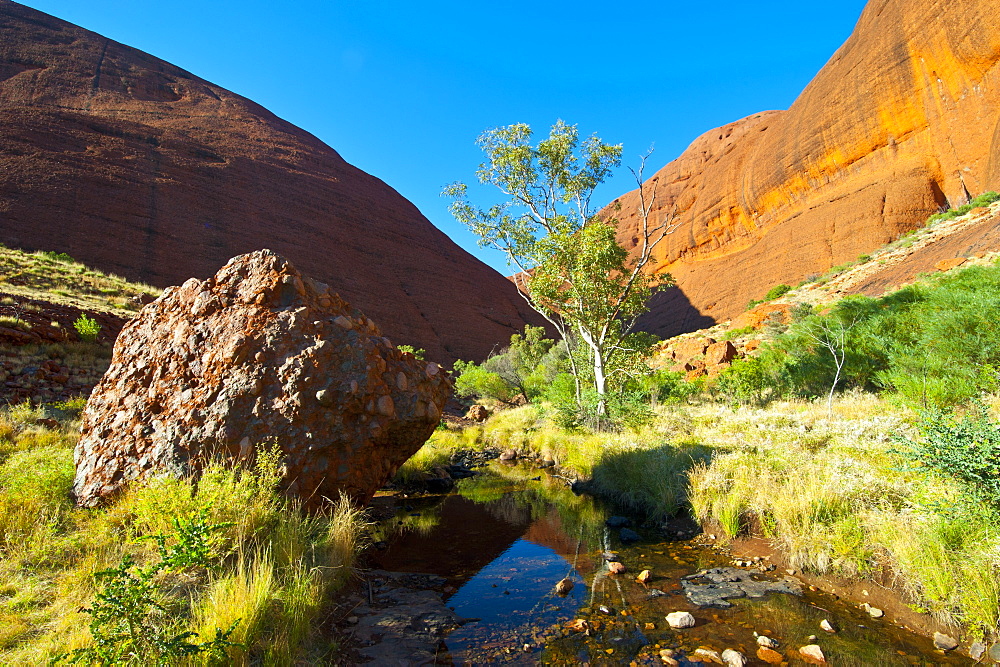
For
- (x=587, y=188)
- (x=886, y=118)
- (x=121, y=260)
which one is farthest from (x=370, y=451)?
(x=886, y=118)

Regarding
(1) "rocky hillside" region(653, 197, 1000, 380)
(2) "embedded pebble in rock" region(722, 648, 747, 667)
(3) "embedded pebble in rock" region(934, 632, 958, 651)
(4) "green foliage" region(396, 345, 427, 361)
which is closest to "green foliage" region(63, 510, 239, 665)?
(2) "embedded pebble in rock" region(722, 648, 747, 667)

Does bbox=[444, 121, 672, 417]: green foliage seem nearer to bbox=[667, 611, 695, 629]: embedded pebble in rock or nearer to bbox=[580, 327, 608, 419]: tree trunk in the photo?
bbox=[580, 327, 608, 419]: tree trunk

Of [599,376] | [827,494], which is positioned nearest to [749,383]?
[599,376]

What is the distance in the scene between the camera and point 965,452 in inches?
155

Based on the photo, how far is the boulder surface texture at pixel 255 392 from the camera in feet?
→ 15.3

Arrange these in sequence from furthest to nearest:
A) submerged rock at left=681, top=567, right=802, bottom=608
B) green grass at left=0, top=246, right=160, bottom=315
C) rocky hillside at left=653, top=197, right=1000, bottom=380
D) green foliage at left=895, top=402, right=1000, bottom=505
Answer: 1. rocky hillside at left=653, top=197, right=1000, bottom=380
2. green grass at left=0, top=246, right=160, bottom=315
3. submerged rock at left=681, top=567, right=802, bottom=608
4. green foliage at left=895, top=402, right=1000, bottom=505

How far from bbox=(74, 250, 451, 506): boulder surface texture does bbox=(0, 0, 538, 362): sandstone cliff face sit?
32776 mm

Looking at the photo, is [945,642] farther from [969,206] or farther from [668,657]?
[969,206]

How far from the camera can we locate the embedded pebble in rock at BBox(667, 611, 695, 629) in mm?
3838

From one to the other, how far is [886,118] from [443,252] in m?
45.9

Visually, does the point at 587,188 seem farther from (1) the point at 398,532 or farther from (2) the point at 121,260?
(2) the point at 121,260

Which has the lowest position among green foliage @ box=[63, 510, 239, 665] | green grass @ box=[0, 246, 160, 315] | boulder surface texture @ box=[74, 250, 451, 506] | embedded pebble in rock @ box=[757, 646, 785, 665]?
embedded pebble in rock @ box=[757, 646, 785, 665]

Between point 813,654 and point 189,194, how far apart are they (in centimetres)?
4959

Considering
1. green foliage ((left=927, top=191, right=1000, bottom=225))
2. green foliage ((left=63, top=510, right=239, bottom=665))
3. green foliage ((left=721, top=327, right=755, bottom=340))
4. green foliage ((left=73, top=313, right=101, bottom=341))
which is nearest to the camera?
green foliage ((left=63, top=510, right=239, bottom=665))
